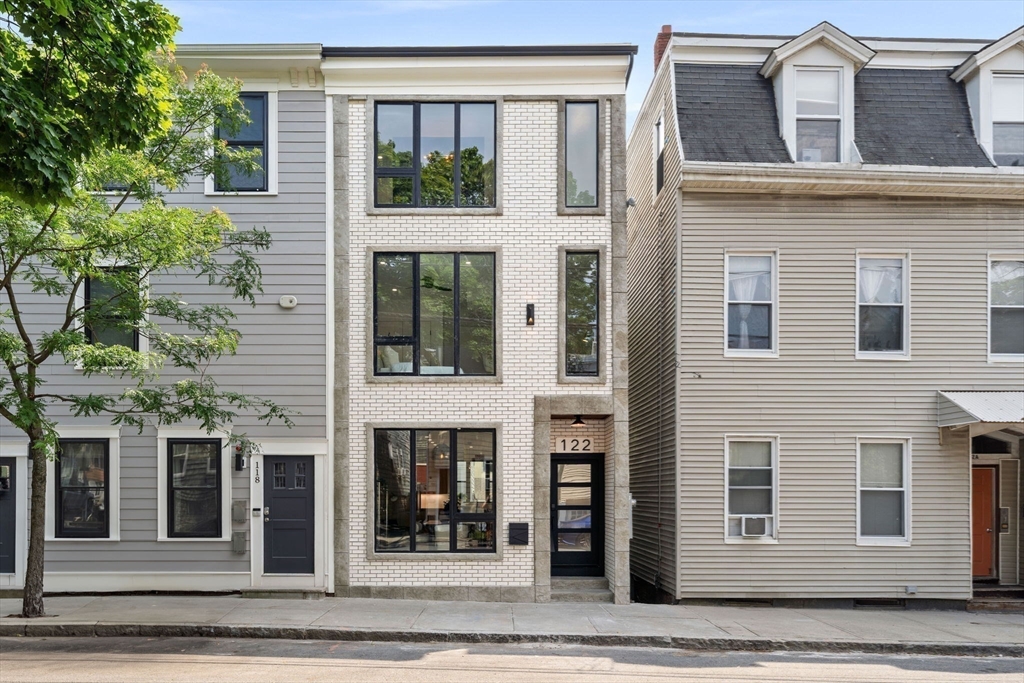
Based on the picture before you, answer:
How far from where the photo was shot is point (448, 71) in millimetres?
15586

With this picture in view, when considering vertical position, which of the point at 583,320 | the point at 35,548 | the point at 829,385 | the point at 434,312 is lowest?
the point at 35,548

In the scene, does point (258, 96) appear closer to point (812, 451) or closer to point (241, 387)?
point (241, 387)

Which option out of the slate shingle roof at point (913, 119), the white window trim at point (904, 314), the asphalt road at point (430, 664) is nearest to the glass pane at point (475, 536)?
the asphalt road at point (430, 664)

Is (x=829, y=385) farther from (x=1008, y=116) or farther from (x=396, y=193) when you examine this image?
(x=396, y=193)

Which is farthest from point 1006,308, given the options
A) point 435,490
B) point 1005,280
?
point 435,490

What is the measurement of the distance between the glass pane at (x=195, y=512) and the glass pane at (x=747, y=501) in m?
8.52

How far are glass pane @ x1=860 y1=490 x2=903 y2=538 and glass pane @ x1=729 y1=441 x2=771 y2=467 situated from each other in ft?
5.73

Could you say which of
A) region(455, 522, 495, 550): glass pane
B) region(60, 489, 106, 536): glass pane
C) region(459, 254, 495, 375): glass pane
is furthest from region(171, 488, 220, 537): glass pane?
region(459, 254, 495, 375): glass pane

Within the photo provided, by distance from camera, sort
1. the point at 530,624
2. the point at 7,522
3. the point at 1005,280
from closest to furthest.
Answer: the point at 530,624, the point at 7,522, the point at 1005,280

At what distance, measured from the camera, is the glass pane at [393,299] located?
616 inches

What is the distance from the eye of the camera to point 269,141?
15664 millimetres

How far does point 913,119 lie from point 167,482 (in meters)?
14.2

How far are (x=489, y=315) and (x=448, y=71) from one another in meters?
4.13

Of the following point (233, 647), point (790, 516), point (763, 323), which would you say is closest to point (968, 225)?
point (763, 323)
